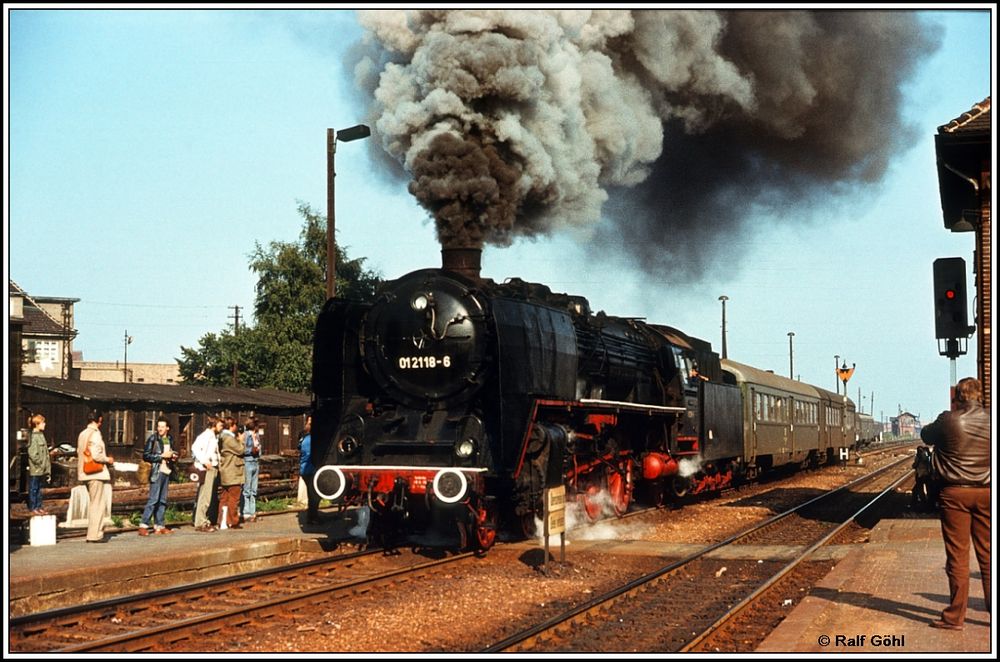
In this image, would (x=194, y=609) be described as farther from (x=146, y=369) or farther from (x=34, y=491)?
(x=146, y=369)

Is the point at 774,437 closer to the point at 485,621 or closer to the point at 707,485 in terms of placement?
the point at 707,485

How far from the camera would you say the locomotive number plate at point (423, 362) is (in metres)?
11.9

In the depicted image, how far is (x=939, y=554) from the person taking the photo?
11344 millimetres

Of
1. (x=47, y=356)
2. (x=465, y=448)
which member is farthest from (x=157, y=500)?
(x=47, y=356)

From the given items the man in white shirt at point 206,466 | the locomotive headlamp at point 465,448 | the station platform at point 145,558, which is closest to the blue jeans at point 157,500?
the station platform at point 145,558

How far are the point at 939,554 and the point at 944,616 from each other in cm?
428

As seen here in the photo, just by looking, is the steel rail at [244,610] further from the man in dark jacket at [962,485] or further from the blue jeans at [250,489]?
the blue jeans at [250,489]

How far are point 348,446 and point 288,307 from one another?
3964cm

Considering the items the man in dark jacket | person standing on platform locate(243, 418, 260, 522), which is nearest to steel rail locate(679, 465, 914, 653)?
the man in dark jacket

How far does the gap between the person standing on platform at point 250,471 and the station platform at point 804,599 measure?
2.81 feet

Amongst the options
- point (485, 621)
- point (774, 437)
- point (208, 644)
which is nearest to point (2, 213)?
point (208, 644)

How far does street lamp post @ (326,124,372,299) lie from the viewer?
17250 millimetres

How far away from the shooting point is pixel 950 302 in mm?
14016

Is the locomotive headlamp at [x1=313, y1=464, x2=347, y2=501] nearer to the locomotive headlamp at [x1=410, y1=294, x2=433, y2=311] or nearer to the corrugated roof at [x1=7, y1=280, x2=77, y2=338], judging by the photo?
the locomotive headlamp at [x1=410, y1=294, x2=433, y2=311]
